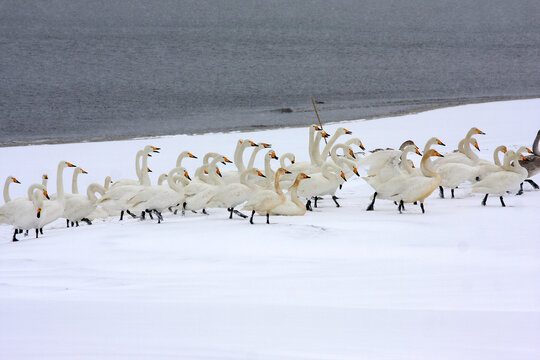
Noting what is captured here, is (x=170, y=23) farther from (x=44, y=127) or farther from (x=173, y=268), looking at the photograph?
(x=173, y=268)

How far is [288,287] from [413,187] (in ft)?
13.4

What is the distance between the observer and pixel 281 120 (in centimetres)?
2511

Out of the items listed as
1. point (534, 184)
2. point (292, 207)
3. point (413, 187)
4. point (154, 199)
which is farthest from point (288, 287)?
point (534, 184)

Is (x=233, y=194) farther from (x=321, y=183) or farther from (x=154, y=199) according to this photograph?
(x=321, y=183)

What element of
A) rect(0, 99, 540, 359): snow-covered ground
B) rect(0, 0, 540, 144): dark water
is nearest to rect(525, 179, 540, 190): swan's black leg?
rect(0, 99, 540, 359): snow-covered ground

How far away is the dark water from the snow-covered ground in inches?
620

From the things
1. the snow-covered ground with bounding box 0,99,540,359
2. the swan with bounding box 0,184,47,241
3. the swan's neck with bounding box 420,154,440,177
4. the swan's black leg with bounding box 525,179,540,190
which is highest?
the swan's neck with bounding box 420,154,440,177

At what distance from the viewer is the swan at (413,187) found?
29.8 feet

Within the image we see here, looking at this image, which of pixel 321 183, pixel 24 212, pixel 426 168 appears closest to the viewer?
pixel 24 212

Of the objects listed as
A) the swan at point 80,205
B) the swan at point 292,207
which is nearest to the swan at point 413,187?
the swan at point 292,207

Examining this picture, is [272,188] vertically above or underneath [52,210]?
above

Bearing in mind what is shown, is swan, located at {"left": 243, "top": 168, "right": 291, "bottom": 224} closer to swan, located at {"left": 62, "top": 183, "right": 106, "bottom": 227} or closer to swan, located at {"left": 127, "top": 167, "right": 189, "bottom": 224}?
swan, located at {"left": 127, "top": 167, "right": 189, "bottom": 224}

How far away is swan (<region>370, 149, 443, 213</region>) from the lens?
29.8 feet

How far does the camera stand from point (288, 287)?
17.8ft
